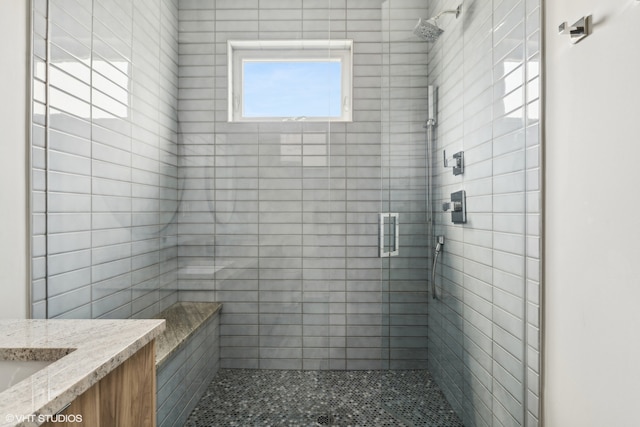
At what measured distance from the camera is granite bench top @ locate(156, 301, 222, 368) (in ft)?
5.36

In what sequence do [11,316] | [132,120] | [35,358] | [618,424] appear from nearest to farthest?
[35,358]
[618,424]
[11,316]
[132,120]

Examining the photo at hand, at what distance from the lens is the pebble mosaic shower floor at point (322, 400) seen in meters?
1.66

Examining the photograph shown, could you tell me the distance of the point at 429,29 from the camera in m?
1.66

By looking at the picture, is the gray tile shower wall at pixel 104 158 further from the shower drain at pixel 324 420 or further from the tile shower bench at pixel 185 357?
the shower drain at pixel 324 420

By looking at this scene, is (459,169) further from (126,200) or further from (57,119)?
(57,119)

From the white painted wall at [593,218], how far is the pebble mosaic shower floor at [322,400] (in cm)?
52

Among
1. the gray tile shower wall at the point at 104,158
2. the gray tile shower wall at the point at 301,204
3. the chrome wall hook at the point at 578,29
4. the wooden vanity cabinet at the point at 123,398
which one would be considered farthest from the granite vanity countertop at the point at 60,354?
the chrome wall hook at the point at 578,29

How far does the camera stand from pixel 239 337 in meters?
1.79

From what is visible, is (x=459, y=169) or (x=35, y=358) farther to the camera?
(x=459, y=169)

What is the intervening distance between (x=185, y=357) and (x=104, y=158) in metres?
0.94

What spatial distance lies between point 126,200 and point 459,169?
1506 mm

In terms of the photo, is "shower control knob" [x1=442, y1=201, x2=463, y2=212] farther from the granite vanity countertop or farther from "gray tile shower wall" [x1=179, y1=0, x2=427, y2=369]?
the granite vanity countertop

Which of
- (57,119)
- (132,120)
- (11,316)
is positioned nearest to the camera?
(11,316)

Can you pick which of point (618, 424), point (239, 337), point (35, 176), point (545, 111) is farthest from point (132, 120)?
point (618, 424)
